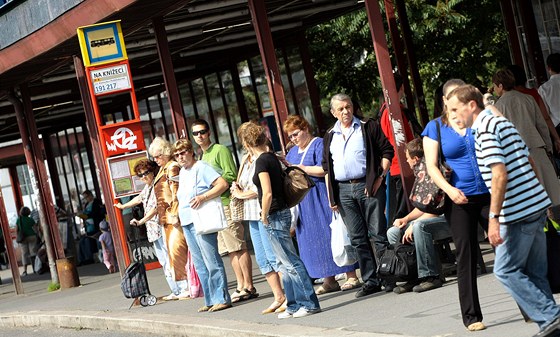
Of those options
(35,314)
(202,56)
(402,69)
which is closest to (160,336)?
(35,314)

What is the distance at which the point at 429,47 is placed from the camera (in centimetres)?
2617

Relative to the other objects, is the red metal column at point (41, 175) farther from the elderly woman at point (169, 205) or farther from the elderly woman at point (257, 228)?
the elderly woman at point (257, 228)

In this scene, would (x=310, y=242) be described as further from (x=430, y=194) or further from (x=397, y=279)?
(x=430, y=194)

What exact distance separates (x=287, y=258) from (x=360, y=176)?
3.99 feet

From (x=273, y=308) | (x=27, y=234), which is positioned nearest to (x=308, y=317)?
(x=273, y=308)

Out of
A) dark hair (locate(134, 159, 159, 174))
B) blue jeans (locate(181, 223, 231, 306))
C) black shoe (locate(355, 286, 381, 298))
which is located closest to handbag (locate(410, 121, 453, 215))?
black shoe (locate(355, 286, 381, 298))

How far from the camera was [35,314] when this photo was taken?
16391 mm

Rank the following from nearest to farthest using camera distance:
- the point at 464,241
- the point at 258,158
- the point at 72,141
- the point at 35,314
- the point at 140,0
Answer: the point at 464,241
the point at 258,158
the point at 140,0
the point at 35,314
the point at 72,141

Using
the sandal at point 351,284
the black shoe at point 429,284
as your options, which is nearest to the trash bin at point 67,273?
the sandal at point 351,284

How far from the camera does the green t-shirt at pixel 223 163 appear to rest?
12.7m

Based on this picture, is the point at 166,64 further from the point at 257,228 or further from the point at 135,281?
the point at 257,228

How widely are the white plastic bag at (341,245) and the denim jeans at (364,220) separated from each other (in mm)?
282

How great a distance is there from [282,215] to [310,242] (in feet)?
5.02

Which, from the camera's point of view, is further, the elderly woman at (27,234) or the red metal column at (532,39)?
the elderly woman at (27,234)
